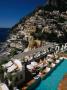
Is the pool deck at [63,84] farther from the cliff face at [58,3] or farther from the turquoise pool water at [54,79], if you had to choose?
the cliff face at [58,3]

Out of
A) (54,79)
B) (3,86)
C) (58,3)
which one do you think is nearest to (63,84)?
(54,79)

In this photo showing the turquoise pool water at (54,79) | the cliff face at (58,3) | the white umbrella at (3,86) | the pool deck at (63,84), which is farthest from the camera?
the cliff face at (58,3)

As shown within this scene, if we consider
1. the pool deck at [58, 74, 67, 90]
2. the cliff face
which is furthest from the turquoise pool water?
the cliff face

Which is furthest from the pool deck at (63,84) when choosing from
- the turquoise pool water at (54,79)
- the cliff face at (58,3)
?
the cliff face at (58,3)

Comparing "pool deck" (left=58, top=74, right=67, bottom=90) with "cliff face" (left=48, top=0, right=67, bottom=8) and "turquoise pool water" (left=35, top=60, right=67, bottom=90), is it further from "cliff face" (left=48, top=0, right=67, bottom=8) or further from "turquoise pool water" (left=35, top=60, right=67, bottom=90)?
"cliff face" (left=48, top=0, right=67, bottom=8)

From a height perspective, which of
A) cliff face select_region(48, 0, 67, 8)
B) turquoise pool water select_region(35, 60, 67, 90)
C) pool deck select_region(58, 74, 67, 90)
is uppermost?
cliff face select_region(48, 0, 67, 8)

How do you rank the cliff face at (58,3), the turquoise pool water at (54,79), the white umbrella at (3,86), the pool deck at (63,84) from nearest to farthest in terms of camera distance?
the white umbrella at (3,86) < the pool deck at (63,84) < the turquoise pool water at (54,79) < the cliff face at (58,3)

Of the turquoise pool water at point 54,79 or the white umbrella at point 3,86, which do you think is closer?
the white umbrella at point 3,86

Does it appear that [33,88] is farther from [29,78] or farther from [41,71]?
[41,71]
